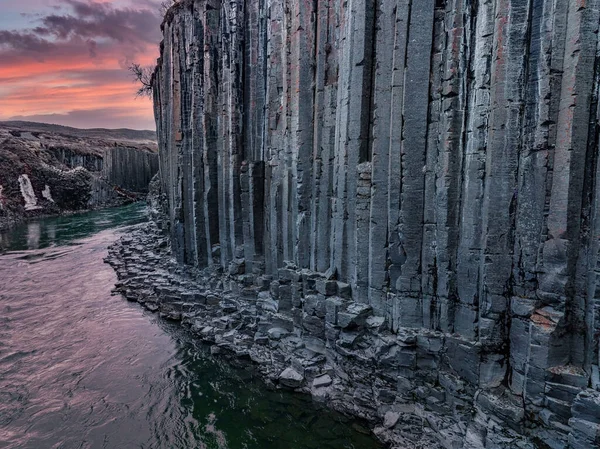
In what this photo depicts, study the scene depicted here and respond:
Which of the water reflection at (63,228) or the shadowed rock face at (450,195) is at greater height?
the shadowed rock face at (450,195)

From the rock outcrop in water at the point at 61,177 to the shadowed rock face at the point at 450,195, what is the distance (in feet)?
85.6

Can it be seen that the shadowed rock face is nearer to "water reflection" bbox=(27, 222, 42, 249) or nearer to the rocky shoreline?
the rocky shoreline

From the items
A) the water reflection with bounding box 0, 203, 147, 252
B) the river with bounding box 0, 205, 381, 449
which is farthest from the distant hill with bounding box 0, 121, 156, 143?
the river with bounding box 0, 205, 381, 449

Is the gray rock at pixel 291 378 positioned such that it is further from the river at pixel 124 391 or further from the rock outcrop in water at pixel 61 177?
the rock outcrop in water at pixel 61 177

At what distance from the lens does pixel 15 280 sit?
585 inches

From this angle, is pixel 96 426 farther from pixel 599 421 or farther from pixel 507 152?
pixel 507 152

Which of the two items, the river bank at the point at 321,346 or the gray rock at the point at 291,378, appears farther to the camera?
the gray rock at the point at 291,378

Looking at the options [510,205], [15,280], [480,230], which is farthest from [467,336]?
[15,280]

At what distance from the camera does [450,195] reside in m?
6.14

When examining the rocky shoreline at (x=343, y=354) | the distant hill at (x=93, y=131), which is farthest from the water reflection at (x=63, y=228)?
the distant hill at (x=93, y=131)

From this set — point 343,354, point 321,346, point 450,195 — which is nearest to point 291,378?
point 321,346

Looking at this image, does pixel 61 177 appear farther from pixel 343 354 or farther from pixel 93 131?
pixel 93 131

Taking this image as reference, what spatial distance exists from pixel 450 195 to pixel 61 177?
3447cm

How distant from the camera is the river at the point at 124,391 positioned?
6.69m
